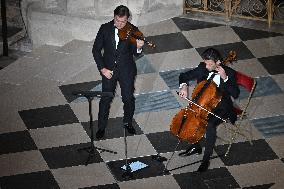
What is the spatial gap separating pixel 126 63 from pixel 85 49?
8.03 ft

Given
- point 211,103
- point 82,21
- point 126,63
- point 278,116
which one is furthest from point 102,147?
point 82,21

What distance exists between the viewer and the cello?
6.40m

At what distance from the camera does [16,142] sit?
292 inches

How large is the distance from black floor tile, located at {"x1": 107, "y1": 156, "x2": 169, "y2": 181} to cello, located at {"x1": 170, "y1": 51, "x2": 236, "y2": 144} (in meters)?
0.57

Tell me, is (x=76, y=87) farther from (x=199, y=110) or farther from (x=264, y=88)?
(x=199, y=110)

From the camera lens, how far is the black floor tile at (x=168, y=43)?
360 inches

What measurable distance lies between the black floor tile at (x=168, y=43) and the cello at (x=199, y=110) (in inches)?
105

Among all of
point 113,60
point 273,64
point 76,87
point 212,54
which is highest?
point 212,54

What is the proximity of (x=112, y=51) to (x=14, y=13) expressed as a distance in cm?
439

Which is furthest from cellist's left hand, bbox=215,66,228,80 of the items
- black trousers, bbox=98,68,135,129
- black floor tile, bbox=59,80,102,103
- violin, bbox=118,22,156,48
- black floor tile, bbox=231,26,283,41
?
black floor tile, bbox=231,26,283,41

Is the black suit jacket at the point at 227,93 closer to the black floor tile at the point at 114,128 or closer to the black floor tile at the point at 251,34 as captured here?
the black floor tile at the point at 114,128

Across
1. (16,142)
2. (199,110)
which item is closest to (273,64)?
(199,110)

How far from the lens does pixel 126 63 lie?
711cm

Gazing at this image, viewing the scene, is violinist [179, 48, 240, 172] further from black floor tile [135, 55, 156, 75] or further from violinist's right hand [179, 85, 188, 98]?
black floor tile [135, 55, 156, 75]
